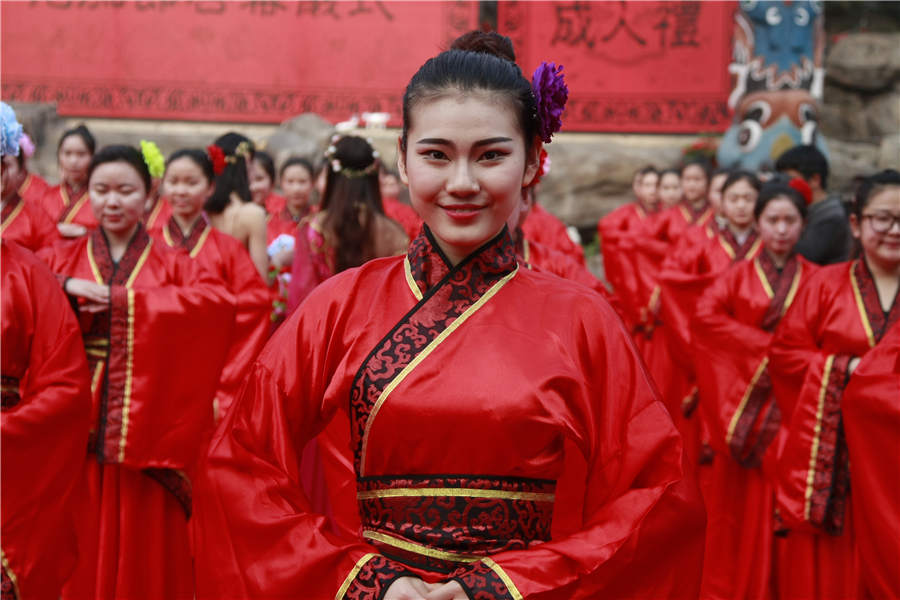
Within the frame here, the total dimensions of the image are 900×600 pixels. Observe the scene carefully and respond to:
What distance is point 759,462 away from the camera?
423cm

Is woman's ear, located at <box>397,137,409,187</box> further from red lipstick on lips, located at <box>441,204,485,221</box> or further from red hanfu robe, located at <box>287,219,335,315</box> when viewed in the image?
red hanfu robe, located at <box>287,219,335,315</box>

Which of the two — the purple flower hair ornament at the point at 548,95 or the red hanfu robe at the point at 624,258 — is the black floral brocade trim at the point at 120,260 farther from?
the red hanfu robe at the point at 624,258

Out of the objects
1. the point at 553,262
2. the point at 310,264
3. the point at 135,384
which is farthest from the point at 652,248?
the point at 135,384

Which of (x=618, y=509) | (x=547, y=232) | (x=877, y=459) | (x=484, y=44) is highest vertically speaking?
(x=484, y=44)

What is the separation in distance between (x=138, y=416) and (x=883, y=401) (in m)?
2.40

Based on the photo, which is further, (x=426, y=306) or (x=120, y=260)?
(x=120, y=260)

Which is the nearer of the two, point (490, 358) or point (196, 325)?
point (490, 358)

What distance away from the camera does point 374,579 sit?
1804 mm

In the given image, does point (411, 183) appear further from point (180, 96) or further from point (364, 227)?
point (180, 96)

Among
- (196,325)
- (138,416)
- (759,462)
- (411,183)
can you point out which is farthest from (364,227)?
(411,183)

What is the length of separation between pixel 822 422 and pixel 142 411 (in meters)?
2.28

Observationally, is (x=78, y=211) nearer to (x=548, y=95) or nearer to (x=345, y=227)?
(x=345, y=227)

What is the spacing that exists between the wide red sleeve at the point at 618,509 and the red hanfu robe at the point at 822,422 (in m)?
1.84

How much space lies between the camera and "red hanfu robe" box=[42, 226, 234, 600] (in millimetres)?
3637
